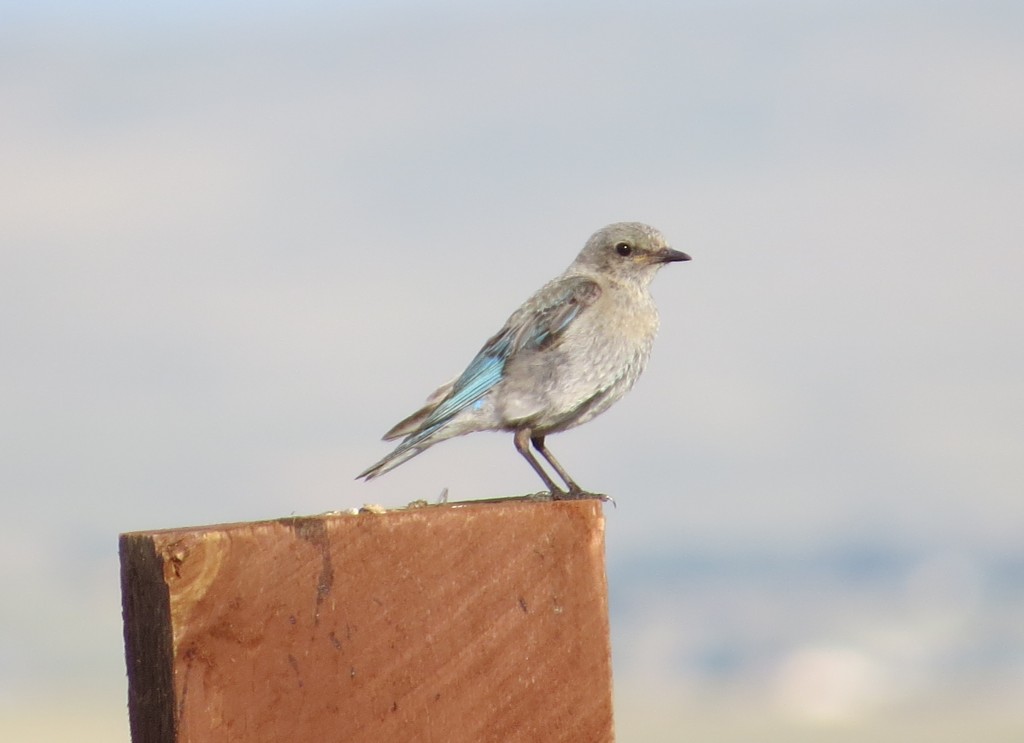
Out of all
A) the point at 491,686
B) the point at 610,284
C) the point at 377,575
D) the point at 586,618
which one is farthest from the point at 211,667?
the point at 610,284

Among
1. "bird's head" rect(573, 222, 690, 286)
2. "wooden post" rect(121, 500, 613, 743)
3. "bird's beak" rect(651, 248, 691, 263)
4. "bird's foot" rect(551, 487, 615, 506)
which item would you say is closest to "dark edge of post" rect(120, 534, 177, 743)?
"wooden post" rect(121, 500, 613, 743)

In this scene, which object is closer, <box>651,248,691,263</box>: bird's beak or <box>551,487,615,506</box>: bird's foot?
<box>551,487,615,506</box>: bird's foot

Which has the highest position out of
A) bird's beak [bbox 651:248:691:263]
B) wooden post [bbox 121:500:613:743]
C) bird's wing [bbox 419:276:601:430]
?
bird's beak [bbox 651:248:691:263]

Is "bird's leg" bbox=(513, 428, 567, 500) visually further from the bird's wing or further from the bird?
the bird's wing

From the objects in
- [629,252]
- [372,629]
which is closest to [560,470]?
[629,252]

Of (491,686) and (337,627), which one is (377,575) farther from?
(491,686)

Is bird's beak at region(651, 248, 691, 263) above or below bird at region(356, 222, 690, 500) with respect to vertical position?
above
